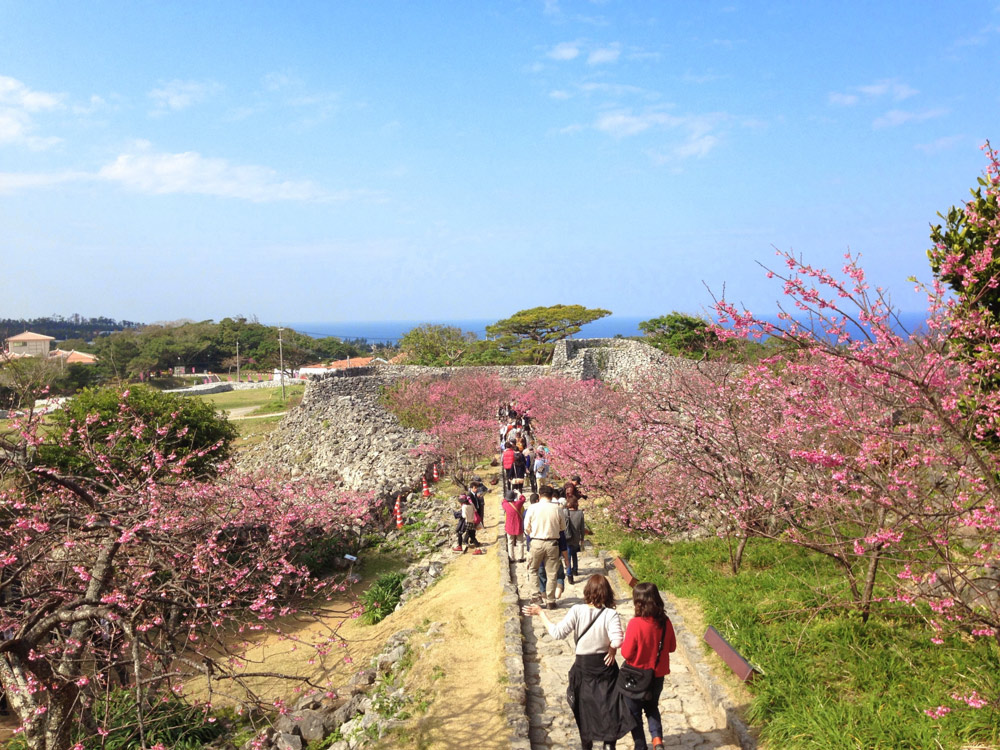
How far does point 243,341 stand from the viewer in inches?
2800

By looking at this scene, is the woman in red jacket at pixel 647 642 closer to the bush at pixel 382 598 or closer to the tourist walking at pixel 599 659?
the tourist walking at pixel 599 659

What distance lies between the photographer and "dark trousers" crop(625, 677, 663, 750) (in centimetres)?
498

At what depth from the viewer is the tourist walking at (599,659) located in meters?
4.94

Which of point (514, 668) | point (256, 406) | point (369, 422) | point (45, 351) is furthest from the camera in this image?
point (45, 351)

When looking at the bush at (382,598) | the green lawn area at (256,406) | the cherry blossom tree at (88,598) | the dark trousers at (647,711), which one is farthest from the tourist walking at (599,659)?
the green lawn area at (256,406)

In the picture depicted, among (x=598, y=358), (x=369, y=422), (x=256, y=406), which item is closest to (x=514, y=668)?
(x=369, y=422)

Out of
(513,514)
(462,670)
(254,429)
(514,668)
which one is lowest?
(254,429)

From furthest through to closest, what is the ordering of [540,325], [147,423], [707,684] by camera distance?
[540,325], [147,423], [707,684]

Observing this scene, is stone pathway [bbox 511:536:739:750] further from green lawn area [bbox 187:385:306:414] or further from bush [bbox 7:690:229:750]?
green lawn area [bbox 187:385:306:414]

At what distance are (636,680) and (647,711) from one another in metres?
0.47

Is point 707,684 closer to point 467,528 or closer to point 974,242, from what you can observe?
point 974,242

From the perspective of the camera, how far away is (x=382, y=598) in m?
12.7

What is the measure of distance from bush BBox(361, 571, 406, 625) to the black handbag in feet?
27.0

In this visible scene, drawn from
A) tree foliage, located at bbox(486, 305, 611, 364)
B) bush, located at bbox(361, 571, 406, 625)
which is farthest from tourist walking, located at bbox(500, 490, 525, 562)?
tree foliage, located at bbox(486, 305, 611, 364)
